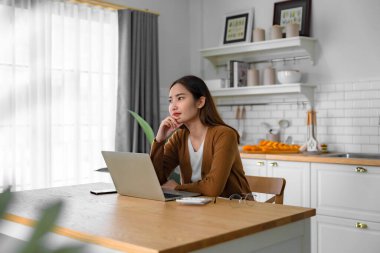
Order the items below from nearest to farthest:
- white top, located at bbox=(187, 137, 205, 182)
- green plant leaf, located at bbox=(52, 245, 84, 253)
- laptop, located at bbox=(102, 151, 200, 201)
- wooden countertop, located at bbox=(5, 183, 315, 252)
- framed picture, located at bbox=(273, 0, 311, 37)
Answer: green plant leaf, located at bbox=(52, 245, 84, 253), wooden countertop, located at bbox=(5, 183, 315, 252), laptop, located at bbox=(102, 151, 200, 201), white top, located at bbox=(187, 137, 205, 182), framed picture, located at bbox=(273, 0, 311, 37)

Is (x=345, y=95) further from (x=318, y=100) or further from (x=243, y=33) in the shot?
(x=243, y=33)

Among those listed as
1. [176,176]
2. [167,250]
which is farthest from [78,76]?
[167,250]

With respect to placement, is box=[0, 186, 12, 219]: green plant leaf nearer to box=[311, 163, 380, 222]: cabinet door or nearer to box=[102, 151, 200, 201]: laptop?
box=[102, 151, 200, 201]: laptop

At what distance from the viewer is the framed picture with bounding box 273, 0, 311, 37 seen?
4.42 metres

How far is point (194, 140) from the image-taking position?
259 centimetres

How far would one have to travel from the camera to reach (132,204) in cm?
203

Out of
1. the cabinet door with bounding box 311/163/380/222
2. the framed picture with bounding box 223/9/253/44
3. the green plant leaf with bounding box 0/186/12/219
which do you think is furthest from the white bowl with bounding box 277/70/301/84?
the green plant leaf with bounding box 0/186/12/219

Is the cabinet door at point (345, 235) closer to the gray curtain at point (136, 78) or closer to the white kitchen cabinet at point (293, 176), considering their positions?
the white kitchen cabinet at point (293, 176)

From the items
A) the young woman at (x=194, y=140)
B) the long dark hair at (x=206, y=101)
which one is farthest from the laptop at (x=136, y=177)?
the long dark hair at (x=206, y=101)

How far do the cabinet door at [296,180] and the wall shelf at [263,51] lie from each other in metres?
1.09

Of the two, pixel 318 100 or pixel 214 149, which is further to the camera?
pixel 318 100

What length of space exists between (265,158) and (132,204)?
2190 millimetres

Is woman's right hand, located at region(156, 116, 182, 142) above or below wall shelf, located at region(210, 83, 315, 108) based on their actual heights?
below

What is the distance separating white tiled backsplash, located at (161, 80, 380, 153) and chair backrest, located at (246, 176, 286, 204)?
1.84 metres
